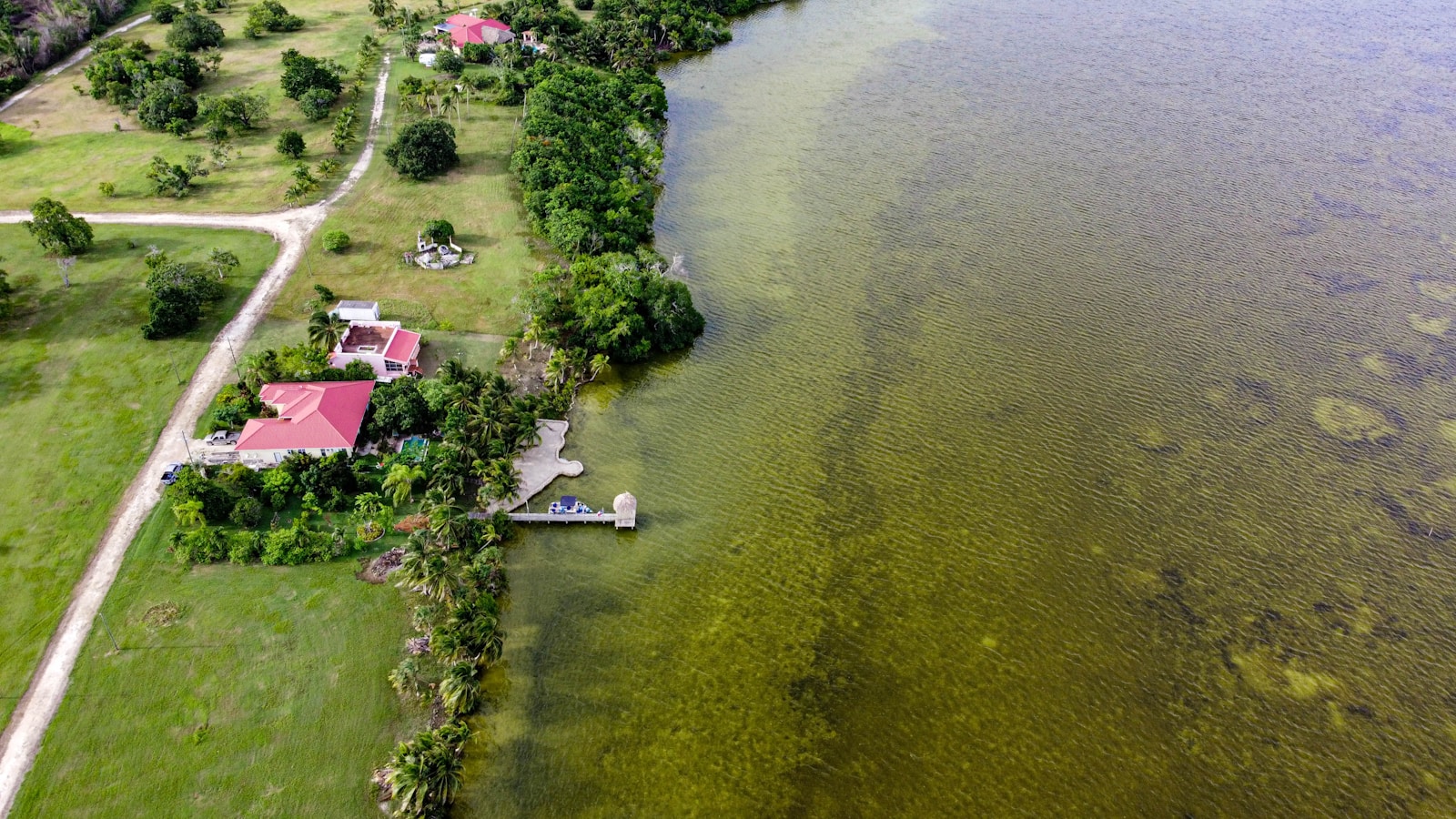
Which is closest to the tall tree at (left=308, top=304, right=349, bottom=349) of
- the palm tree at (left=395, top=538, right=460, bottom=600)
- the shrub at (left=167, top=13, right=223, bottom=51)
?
the palm tree at (left=395, top=538, right=460, bottom=600)

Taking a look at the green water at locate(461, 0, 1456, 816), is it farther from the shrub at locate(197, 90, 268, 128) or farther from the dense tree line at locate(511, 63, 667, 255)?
the shrub at locate(197, 90, 268, 128)

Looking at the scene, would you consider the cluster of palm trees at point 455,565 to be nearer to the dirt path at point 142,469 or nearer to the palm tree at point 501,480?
the palm tree at point 501,480

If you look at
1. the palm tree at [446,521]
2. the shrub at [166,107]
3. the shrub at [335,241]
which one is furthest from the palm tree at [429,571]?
the shrub at [166,107]

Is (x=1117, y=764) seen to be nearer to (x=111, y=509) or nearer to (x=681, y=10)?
(x=111, y=509)

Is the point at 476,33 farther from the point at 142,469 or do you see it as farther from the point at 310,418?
the point at 142,469

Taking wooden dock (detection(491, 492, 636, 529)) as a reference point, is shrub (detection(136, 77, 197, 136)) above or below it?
above

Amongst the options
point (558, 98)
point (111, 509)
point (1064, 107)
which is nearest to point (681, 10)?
point (558, 98)

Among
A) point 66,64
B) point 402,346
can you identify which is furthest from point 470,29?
point 402,346
